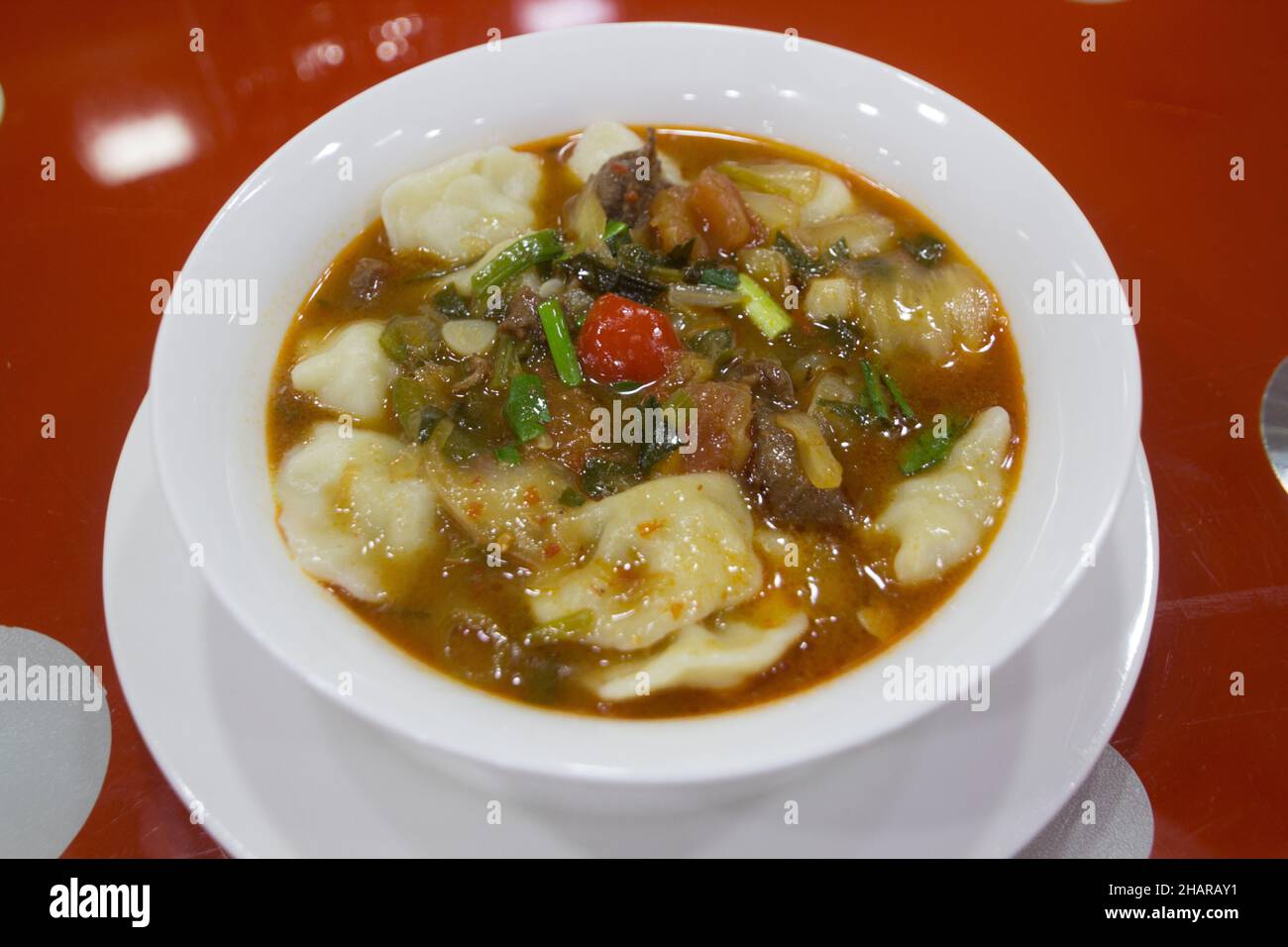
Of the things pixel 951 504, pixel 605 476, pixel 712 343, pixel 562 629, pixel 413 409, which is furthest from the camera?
pixel 712 343

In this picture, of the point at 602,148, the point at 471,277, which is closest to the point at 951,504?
the point at 471,277

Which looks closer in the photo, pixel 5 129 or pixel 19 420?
pixel 19 420

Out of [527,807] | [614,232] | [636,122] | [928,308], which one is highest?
[636,122]

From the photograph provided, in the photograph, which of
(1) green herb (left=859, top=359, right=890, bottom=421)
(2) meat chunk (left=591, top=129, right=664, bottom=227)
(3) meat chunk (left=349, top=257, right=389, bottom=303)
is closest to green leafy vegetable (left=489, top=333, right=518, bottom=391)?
(3) meat chunk (left=349, top=257, right=389, bottom=303)

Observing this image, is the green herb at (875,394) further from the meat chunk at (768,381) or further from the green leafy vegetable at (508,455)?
the green leafy vegetable at (508,455)

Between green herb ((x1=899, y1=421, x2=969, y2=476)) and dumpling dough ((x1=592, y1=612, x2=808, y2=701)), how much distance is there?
0.54m

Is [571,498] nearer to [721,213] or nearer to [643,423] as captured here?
[643,423]

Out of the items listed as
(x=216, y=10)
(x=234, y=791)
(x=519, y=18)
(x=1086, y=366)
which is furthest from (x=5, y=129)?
(x=1086, y=366)

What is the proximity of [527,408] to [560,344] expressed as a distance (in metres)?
0.23

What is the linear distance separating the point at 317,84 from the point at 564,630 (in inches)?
119

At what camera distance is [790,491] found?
2332mm

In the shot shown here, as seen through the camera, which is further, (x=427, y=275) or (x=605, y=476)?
(x=427, y=275)
